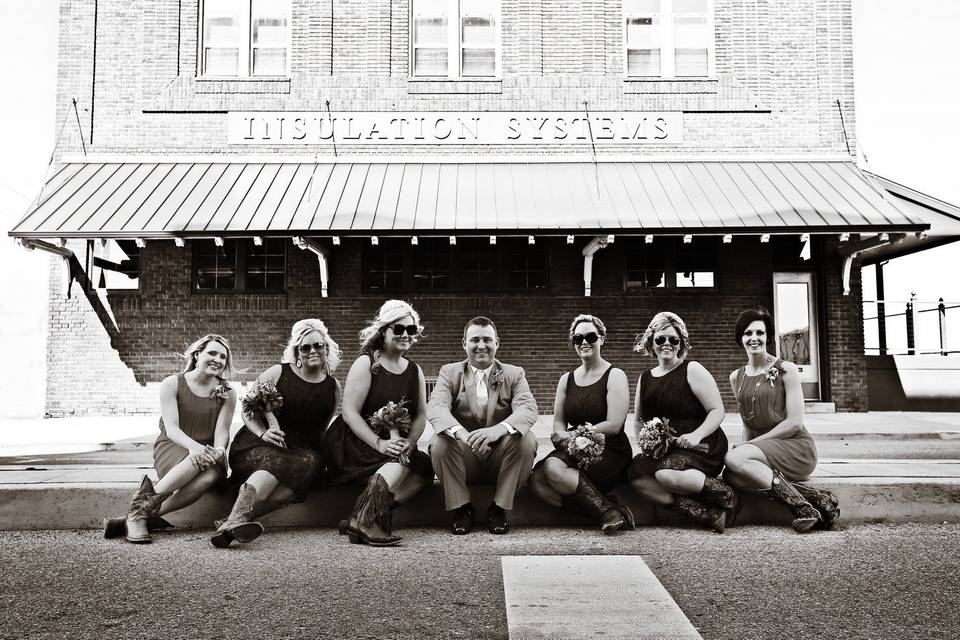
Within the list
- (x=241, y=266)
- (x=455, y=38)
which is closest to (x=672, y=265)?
(x=455, y=38)

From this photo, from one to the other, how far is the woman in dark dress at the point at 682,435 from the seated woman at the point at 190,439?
9.53 ft

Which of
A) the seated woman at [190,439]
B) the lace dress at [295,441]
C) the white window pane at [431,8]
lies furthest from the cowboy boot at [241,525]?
the white window pane at [431,8]

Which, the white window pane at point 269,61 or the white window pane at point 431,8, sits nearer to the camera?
the white window pane at point 269,61

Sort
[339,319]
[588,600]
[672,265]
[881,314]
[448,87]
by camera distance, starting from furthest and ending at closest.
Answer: [881,314] < [448,87] < [672,265] < [339,319] < [588,600]

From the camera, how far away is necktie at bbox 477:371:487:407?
5.20 meters

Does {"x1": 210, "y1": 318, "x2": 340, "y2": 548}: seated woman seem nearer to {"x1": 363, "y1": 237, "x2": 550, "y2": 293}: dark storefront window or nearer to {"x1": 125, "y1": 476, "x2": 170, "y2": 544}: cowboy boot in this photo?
{"x1": 125, "y1": 476, "x2": 170, "y2": 544}: cowboy boot

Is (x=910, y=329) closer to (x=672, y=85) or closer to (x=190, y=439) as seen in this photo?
(x=672, y=85)

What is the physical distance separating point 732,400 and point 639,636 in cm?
1069

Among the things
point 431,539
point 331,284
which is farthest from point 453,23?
point 431,539

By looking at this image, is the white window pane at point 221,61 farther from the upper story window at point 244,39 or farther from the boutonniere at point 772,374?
the boutonniere at point 772,374

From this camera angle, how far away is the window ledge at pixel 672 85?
13547 millimetres

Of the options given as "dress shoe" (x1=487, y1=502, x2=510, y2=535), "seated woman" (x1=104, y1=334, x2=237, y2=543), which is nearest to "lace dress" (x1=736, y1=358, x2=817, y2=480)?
"dress shoe" (x1=487, y1=502, x2=510, y2=535)

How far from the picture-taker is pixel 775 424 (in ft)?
17.1

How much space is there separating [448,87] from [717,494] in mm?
10442
